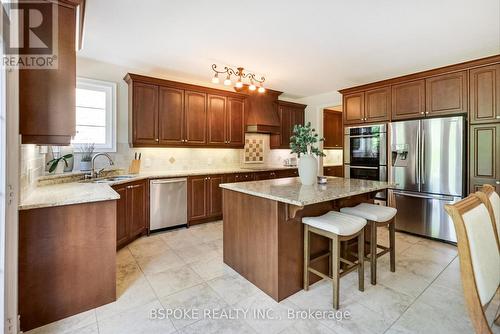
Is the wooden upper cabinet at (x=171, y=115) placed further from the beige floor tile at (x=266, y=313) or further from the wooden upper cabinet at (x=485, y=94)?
the wooden upper cabinet at (x=485, y=94)

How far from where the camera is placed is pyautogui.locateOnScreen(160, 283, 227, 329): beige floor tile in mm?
1838

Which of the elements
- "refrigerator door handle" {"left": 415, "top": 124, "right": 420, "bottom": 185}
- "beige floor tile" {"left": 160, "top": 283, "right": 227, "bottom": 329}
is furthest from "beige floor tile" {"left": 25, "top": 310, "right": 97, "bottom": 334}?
"refrigerator door handle" {"left": 415, "top": 124, "right": 420, "bottom": 185}

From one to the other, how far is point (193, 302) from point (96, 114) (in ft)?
10.4

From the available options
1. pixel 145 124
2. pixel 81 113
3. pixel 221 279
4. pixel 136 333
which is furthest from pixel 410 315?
pixel 81 113

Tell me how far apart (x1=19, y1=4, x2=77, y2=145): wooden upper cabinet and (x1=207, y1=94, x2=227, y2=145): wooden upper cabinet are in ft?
8.60

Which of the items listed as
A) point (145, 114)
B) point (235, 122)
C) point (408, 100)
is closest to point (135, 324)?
point (145, 114)

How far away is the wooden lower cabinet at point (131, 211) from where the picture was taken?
3.04 metres

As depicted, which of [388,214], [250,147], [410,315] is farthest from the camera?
[250,147]

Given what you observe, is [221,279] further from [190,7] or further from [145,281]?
[190,7]

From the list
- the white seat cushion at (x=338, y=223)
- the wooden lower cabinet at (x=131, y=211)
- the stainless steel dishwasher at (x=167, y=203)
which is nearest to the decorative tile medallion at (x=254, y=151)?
the stainless steel dishwasher at (x=167, y=203)

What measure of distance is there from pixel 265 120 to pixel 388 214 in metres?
3.27

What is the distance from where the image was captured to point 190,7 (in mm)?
2273

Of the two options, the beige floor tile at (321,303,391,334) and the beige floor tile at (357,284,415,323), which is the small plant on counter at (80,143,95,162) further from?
the beige floor tile at (357,284,415,323)

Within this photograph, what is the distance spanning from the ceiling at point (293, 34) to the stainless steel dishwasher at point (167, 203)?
71.8 inches
